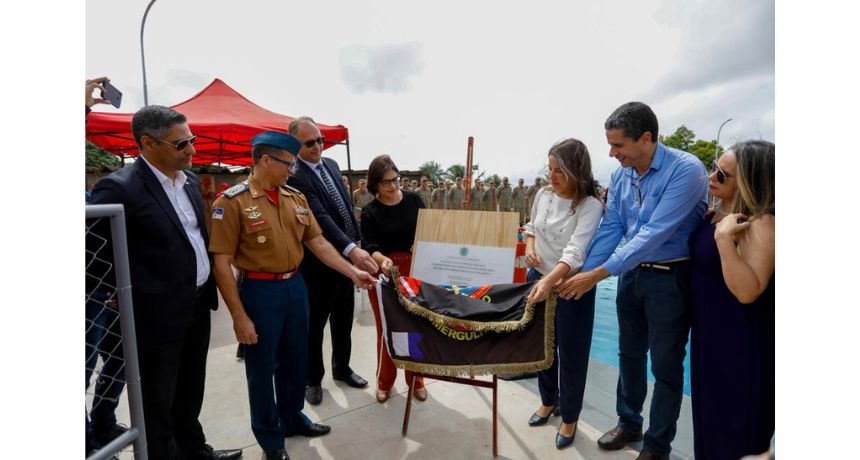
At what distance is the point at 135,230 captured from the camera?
163 cm

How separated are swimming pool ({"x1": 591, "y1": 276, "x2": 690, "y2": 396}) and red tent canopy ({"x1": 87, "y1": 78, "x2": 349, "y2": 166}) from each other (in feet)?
15.8

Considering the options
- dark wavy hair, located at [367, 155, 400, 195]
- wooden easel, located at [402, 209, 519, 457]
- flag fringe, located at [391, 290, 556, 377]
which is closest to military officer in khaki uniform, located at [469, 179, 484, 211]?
dark wavy hair, located at [367, 155, 400, 195]

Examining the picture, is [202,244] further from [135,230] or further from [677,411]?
[677,411]

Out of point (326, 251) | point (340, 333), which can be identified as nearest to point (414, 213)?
point (326, 251)

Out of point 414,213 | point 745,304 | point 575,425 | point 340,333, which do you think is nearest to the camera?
point 745,304

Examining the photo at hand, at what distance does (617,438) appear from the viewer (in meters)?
2.29

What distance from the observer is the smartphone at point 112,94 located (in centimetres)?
235

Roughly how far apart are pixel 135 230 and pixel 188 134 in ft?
1.60

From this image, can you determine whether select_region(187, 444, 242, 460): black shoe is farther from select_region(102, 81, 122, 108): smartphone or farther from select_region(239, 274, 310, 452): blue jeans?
select_region(102, 81, 122, 108): smartphone

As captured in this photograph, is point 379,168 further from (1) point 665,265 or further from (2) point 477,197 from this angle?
(2) point 477,197

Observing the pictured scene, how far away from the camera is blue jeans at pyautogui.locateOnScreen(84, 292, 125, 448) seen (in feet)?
6.00

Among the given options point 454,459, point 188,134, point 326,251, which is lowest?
point 454,459

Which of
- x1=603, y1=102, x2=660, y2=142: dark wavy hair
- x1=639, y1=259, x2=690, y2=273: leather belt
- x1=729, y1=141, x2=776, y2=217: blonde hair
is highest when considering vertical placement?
x1=603, y1=102, x2=660, y2=142: dark wavy hair

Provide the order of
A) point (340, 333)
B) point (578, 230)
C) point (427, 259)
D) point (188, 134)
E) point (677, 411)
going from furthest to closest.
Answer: point (340, 333) → point (427, 259) → point (578, 230) → point (677, 411) → point (188, 134)
